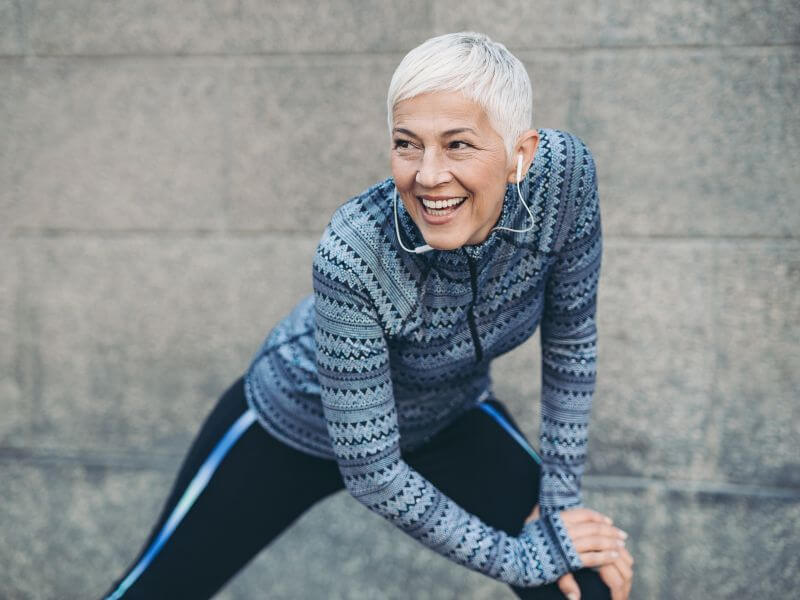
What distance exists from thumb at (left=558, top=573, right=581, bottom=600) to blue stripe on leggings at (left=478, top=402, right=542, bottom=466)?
347 mm

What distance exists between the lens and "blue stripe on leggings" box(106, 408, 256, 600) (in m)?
2.12

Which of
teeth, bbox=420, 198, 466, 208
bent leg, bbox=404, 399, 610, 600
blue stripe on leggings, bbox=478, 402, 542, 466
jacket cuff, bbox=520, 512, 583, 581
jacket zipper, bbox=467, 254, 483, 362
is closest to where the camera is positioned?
teeth, bbox=420, 198, 466, 208

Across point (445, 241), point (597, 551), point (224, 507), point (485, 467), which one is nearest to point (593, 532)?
point (597, 551)

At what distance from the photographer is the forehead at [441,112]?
5.14ft

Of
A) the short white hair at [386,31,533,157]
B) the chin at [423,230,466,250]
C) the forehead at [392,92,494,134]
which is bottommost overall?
the chin at [423,230,466,250]

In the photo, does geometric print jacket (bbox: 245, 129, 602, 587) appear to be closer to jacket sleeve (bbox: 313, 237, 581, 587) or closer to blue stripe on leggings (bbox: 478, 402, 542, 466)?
jacket sleeve (bbox: 313, 237, 581, 587)

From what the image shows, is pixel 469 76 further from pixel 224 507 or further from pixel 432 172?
pixel 224 507

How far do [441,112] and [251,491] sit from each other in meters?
1.14

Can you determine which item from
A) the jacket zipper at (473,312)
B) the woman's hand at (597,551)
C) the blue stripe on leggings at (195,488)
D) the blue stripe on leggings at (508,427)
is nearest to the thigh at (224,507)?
the blue stripe on leggings at (195,488)

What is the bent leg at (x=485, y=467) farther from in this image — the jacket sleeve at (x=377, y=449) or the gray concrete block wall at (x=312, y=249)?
the gray concrete block wall at (x=312, y=249)

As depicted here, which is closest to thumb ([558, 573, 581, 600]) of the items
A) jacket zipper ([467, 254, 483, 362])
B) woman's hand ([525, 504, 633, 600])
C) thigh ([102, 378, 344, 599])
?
woman's hand ([525, 504, 633, 600])

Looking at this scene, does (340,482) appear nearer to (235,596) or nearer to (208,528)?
(208,528)

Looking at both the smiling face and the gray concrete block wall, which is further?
the gray concrete block wall

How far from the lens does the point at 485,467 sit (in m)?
2.15
